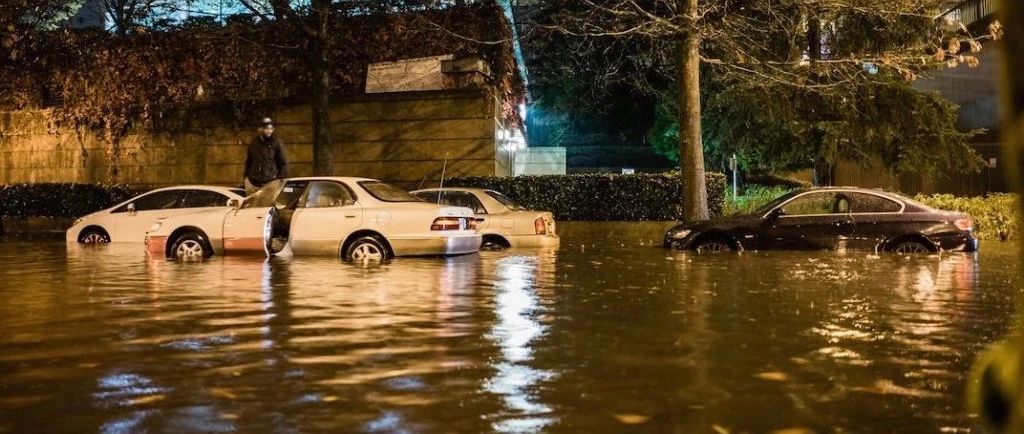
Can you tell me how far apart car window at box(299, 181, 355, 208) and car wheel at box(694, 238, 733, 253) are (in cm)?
652

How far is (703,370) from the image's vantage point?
6086mm

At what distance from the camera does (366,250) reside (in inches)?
569

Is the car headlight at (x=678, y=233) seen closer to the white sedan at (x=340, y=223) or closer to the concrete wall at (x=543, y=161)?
the white sedan at (x=340, y=223)

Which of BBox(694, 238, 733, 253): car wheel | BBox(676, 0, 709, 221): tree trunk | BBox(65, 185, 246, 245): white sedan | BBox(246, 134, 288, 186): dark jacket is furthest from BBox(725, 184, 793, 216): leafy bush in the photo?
BBox(65, 185, 246, 245): white sedan

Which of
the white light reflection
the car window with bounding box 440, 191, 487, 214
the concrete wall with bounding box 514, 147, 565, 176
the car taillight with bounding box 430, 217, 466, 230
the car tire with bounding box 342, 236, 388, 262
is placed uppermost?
the concrete wall with bounding box 514, 147, 565, 176

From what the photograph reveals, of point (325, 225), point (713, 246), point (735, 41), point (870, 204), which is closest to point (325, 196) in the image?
point (325, 225)

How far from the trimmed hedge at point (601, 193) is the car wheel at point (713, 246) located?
5753 millimetres

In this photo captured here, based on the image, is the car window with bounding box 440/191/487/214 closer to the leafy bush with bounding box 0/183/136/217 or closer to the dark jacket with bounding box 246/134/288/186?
the dark jacket with bounding box 246/134/288/186

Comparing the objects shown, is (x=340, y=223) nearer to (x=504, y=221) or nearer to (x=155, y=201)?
(x=504, y=221)

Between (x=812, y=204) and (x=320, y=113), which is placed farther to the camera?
(x=320, y=113)

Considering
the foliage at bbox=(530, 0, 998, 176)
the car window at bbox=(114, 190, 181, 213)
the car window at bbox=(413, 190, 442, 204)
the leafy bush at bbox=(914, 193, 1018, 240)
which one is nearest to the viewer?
the car window at bbox=(413, 190, 442, 204)

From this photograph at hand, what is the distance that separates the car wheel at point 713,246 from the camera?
1722cm

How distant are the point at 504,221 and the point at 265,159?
13.7 feet

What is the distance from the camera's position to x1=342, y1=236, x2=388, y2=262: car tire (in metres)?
14.4
